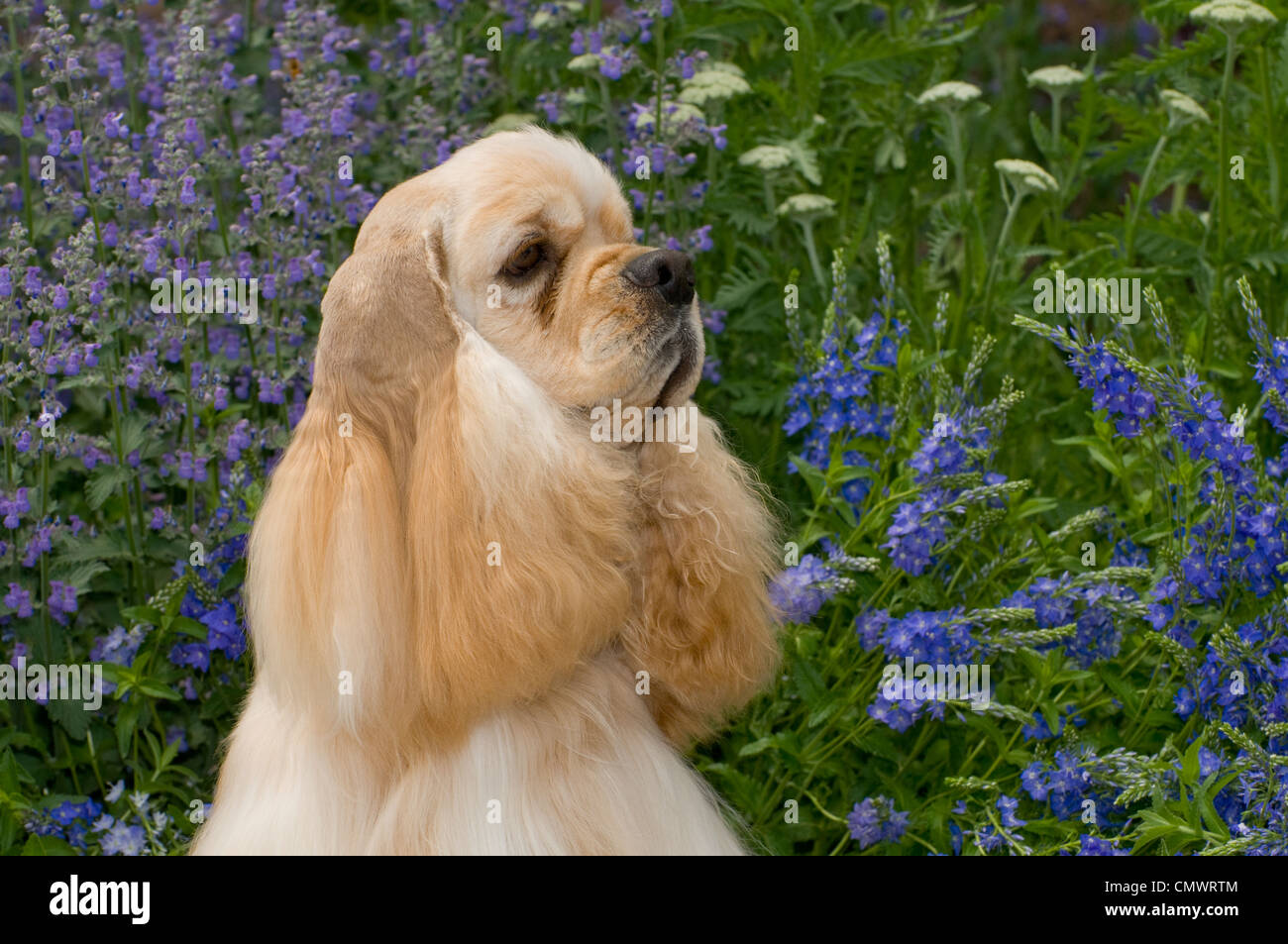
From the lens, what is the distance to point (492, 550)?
7.91ft

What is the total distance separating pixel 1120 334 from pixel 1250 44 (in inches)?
56.1

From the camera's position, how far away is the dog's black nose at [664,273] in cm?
254

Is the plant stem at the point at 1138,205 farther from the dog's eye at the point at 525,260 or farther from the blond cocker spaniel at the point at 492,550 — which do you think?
the dog's eye at the point at 525,260

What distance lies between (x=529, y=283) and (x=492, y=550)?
471 mm

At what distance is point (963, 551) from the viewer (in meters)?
3.41

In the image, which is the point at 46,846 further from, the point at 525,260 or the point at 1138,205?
the point at 1138,205

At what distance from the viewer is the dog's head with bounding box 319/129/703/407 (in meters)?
2.51

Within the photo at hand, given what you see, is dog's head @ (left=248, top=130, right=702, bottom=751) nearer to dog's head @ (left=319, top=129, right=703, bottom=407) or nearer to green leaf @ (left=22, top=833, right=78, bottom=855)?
dog's head @ (left=319, top=129, right=703, bottom=407)

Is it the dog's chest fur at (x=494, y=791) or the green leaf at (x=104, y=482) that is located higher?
the green leaf at (x=104, y=482)

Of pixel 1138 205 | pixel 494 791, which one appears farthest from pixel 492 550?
pixel 1138 205

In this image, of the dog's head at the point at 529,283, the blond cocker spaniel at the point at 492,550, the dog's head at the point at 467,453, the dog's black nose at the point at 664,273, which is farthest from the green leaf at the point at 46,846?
the dog's black nose at the point at 664,273

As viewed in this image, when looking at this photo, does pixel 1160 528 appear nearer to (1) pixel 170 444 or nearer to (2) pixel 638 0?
(2) pixel 638 0

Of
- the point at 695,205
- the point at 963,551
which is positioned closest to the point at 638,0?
the point at 695,205

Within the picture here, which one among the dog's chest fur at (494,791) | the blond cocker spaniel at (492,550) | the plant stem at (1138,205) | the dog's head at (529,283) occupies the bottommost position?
the dog's chest fur at (494,791)
